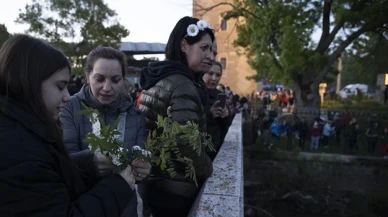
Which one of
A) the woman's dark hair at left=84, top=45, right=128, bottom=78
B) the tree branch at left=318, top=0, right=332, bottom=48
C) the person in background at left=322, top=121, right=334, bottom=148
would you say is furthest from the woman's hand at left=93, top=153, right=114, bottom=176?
the tree branch at left=318, top=0, right=332, bottom=48

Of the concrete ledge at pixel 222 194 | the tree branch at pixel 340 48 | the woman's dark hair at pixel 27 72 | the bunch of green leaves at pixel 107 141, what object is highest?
the tree branch at pixel 340 48

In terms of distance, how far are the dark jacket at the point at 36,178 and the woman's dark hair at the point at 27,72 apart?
0.04m

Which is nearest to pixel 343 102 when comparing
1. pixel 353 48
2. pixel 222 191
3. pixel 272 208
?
pixel 353 48

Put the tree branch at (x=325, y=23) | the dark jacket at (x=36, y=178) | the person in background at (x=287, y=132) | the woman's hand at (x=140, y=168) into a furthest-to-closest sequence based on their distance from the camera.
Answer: the tree branch at (x=325, y=23) → the person in background at (x=287, y=132) → the woman's hand at (x=140, y=168) → the dark jacket at (x=36, y=178)

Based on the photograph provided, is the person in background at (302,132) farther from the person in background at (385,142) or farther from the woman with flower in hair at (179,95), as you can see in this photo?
the woman with flower in hair at (179,95)

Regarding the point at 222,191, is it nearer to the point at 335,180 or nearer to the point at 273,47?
the point at 335,180

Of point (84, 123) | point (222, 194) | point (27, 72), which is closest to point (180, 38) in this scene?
point (84, 123)

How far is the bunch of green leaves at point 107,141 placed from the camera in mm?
1162

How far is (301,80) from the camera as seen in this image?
55.4 ft

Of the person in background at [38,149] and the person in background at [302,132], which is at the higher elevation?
the person in background at [38,149]

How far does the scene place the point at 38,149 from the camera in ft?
3.50

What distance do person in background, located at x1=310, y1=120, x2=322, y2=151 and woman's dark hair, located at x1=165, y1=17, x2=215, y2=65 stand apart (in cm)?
1148

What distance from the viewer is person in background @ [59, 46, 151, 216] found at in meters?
1.98

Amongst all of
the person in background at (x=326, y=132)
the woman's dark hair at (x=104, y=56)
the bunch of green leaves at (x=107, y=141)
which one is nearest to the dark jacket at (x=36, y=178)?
the bunch of green leaves at (x=107, y=141)
